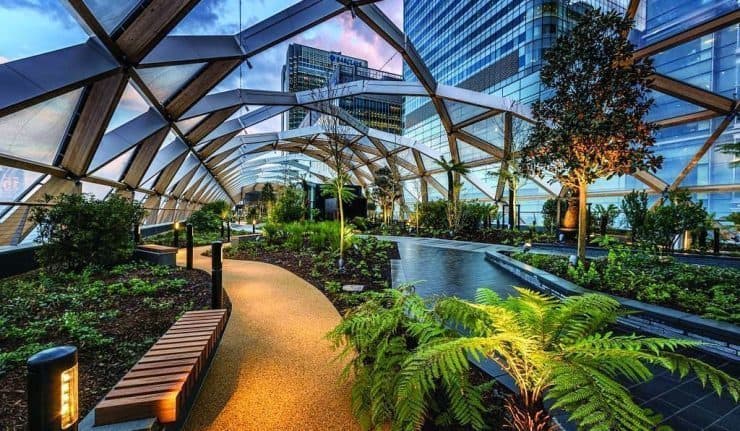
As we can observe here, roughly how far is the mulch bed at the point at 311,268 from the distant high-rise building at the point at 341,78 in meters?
17.9

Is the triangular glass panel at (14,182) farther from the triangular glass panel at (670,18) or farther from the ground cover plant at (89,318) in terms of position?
the triangular glass panel at (670,18)

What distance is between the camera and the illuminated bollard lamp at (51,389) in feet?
3.86

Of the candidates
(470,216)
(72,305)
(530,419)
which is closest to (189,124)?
(72,305)

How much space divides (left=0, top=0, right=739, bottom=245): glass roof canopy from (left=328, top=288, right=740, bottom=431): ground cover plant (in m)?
7.85

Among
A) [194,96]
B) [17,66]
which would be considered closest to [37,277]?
[17,66]

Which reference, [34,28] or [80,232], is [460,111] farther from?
[80,232]

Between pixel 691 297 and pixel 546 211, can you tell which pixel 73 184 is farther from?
pixel 546 211

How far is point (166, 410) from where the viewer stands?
1864 mm

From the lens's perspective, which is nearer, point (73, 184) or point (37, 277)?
point (37, 277)

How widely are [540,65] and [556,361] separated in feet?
65.1

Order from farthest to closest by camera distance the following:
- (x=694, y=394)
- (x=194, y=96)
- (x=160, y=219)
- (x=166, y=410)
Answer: (x=160, y=219) < (x=194, y=96) < (x=694, y=394) < (x=166, y=410)

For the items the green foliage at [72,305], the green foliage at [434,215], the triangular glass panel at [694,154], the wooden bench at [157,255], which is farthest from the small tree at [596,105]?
the green foliage at [434,215]

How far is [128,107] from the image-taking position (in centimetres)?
1026

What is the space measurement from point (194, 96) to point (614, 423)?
46.9 feet
